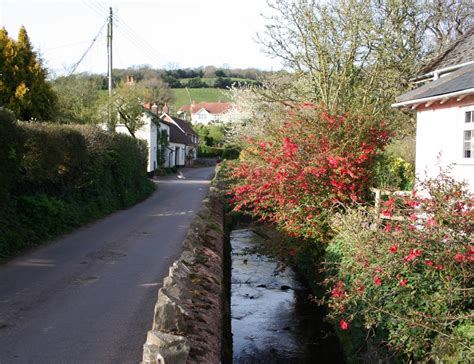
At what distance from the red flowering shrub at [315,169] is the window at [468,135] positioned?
6.48 ft

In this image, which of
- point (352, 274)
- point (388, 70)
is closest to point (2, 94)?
point (388, 70)

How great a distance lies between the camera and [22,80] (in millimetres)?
24016

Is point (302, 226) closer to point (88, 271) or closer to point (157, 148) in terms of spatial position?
point (88, 271)

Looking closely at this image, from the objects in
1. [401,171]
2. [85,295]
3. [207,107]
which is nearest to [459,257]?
[85,295]

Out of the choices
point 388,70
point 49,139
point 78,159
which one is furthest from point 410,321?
point 388,70

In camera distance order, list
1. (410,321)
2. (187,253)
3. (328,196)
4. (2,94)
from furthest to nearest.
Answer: (2,94) → (328,196) → (187,253) → (410,321)

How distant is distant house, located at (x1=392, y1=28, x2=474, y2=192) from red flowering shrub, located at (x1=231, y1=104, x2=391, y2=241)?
1008 millimetres

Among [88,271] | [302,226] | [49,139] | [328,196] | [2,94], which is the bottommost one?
Answer: [88,271]

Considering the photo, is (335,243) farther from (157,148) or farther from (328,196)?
(157,148)

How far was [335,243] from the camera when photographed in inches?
440

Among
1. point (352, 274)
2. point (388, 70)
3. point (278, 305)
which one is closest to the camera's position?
point (352, 274)

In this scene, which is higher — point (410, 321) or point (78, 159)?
point (78, 159)

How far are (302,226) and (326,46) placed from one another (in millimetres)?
10823

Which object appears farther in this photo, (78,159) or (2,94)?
(2,94)
